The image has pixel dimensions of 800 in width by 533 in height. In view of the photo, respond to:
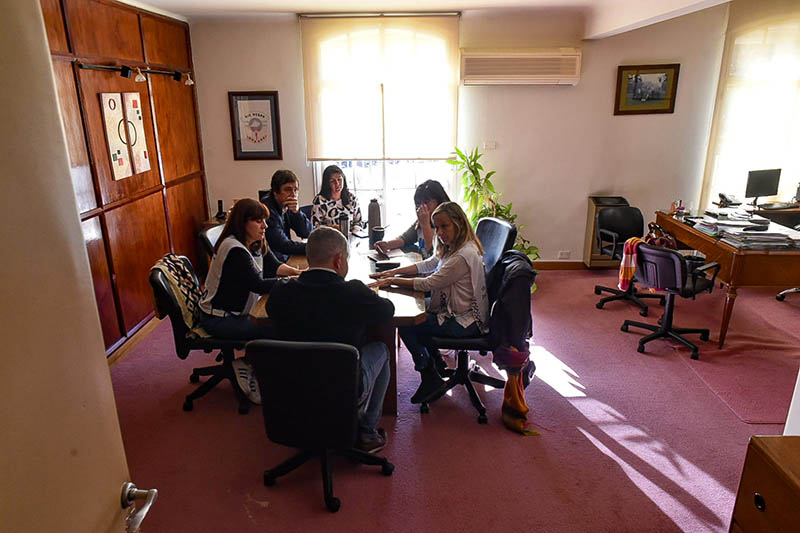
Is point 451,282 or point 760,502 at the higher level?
point 451,282

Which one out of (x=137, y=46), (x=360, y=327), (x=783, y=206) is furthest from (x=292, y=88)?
(x=783, y=206)

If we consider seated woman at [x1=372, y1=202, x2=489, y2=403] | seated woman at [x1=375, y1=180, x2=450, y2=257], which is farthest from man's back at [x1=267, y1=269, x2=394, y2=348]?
seated woman at [x1=375, y1=180, x2=450, y2=257]

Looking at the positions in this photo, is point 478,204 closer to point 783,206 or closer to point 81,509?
point 783,206

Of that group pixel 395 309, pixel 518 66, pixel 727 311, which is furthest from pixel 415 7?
pixel 727 311

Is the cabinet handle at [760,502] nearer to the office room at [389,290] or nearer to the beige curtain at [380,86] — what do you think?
the office room at [389,290]

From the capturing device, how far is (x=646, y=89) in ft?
17.6

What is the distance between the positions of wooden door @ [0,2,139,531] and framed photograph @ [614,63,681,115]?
5531 mm

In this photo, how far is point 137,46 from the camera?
13.7 ft

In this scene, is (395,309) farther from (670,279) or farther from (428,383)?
(670,279)

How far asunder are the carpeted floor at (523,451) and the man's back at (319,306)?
0.86 m

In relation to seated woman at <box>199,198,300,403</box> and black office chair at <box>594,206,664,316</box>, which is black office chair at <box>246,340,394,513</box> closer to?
seated woman at <box>199,198,300,403</box>

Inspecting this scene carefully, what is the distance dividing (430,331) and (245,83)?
367cm

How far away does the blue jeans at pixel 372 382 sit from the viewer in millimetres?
2427

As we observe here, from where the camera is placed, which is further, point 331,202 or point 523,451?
point 331,202
